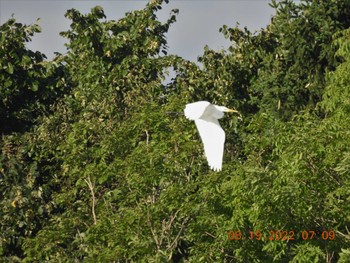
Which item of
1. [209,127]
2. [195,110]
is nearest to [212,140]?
[209,127]

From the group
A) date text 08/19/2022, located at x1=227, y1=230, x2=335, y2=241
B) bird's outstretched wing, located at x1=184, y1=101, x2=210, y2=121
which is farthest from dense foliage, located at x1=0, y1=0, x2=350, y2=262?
bird's outstretched wing, located at x1=184, y1=101, x2=210, y2=121

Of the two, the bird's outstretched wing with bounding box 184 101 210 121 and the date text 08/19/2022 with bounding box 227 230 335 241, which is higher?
the bird's outstretched wing with bounding box 184 101 210 121

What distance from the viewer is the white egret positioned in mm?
14062

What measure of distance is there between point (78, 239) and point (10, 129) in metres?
4.09

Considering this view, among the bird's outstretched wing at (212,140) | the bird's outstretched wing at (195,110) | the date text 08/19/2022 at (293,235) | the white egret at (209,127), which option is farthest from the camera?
the bird's outstretched wing at (195,110)

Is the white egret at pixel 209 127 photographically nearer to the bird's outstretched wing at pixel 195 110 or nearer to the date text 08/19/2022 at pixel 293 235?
the bird's outstretched wing at pixel 195 110

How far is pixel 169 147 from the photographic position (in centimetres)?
1567

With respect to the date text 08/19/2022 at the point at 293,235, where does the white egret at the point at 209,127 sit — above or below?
above

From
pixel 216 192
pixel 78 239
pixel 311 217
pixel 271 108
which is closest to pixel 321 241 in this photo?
pixel 311 217

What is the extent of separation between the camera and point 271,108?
18719mm

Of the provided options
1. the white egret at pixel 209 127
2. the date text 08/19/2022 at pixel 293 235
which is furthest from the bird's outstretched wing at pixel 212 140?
the date text 08/19/2022 at pixel 293 235

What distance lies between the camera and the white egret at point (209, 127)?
46.1 ft

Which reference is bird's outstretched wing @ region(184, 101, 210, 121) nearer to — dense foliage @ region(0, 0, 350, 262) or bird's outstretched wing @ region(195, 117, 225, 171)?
bird's outstretched wing @ region(195, 117, 225, 171)

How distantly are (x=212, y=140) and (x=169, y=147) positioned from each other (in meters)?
1.41
